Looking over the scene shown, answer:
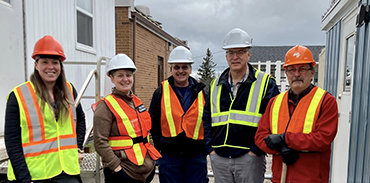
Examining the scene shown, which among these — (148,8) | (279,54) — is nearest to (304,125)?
(148,8)

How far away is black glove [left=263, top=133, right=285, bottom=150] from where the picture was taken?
2137 millimetres

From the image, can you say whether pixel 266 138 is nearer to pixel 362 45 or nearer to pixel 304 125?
pixel 304 125

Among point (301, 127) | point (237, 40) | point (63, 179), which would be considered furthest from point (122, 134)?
point (301, 127)

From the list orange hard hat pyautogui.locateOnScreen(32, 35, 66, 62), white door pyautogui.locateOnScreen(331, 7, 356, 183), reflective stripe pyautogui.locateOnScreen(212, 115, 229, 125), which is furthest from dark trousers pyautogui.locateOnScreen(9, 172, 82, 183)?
white door pyautogui.locateOnScreen(331, 7, 356, 183)

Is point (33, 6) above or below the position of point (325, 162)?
above

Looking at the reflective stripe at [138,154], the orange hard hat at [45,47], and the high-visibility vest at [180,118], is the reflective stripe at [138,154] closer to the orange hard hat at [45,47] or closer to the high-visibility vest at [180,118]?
the high-visibility vest at [180,118]

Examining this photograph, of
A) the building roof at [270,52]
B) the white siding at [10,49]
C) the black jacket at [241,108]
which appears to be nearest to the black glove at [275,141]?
the black jacket at [241,108]

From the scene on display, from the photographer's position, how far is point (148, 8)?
1181 cm

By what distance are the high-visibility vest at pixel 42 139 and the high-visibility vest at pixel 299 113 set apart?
6.05 ft

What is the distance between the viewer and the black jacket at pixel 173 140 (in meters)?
2.94

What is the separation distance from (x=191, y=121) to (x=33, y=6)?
314 centimetres

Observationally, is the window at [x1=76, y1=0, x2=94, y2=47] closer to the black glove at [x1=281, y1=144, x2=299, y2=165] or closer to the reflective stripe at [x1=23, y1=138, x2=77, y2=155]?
the reflective stripe at [x1=23, y1=138, x2=77, y2=155]

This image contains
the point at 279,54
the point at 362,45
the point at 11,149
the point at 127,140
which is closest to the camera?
the point at 11,149

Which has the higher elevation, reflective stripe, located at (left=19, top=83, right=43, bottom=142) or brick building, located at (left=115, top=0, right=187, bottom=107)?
brick building, located at (left=115, top=0, right=187, bottom=107)
